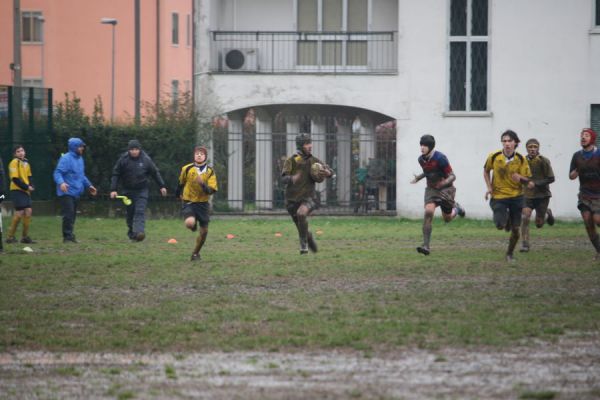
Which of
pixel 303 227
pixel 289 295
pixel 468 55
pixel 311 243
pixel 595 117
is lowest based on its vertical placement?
pixel 289 295

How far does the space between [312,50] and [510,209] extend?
18396 mm

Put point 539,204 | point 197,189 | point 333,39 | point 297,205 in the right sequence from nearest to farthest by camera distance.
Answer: point 197,189 → point 297,205 → point 539,204 → point 333,39

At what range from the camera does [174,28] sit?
63.9 metres

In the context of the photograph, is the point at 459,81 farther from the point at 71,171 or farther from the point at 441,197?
the point at 441,197

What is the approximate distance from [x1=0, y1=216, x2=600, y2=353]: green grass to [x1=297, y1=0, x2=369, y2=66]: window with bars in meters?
12.7

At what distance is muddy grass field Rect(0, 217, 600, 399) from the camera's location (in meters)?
8.71

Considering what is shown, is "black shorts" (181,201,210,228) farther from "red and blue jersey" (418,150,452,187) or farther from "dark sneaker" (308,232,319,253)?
"red and blue jersey" (418,150,452,187)

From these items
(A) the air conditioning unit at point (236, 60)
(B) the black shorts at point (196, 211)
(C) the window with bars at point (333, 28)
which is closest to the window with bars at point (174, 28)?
(C) the window with bars at point (333, 28)

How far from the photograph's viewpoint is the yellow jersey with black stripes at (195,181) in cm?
1831

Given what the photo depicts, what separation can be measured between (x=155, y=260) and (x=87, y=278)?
2.80 m

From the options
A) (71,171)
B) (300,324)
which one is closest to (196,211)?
(71,171)

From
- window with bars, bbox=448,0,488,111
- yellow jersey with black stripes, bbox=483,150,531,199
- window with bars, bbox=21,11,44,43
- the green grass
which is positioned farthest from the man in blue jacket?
window with bars, bbox=21,11,44,43

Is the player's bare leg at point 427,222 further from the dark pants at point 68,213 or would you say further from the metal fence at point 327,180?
the metal fence at point 327,180

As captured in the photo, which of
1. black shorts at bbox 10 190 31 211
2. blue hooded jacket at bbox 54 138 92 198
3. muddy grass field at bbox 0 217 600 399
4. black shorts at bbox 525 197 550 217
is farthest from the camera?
blue hooded jacket at bbox 54 138 92 198
